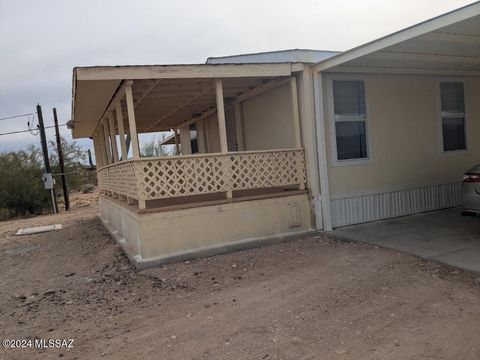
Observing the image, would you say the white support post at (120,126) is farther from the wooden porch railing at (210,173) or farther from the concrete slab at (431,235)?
the concrete slab at (431,235)

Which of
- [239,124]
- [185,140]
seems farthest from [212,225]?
[185,140]

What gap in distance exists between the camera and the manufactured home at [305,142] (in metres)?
6.08

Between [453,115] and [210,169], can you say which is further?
[453,115]

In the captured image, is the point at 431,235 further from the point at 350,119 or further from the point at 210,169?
the point at 210,169

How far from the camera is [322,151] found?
6.93 metres

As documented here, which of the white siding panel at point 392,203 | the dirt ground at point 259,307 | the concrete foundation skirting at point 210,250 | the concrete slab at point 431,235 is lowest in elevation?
the dirt ground at point 259,307

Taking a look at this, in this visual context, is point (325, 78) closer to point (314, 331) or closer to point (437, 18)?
point (437, 18)

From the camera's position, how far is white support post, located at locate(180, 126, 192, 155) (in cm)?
1418

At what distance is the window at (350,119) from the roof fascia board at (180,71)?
112 cm

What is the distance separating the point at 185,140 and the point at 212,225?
8.49m

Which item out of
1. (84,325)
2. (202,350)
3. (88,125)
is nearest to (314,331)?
(202,350)

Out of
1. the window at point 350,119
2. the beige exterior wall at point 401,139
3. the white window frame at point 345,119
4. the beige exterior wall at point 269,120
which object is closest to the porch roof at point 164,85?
the beige exterior wall at point 269,120

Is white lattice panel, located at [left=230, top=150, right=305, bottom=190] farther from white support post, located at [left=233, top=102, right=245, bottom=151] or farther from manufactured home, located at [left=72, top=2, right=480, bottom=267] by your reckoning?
white support post, located at [left=233, top=102, right=245, bottom=151]

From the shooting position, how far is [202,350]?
10.9ft
